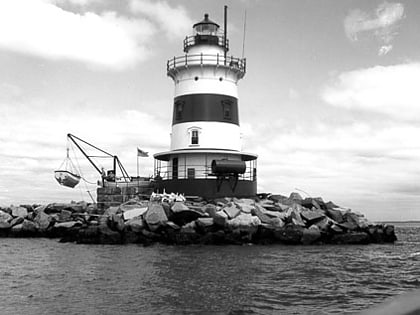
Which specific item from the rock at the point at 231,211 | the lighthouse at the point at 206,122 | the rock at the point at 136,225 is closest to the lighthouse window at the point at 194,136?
the lighthouse at the point at 206,122

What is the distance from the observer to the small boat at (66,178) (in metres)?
32.2

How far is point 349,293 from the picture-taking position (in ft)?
36.8

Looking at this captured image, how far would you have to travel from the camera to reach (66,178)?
3231 cm

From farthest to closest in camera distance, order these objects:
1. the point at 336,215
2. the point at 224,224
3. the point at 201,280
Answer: the point at 336,215 → the point at 224,224 → the point at 201,280

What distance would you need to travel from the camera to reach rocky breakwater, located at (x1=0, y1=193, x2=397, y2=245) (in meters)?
22.3

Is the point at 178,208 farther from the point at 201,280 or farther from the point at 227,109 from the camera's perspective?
the point at 201,280

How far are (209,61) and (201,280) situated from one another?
63.1 feet

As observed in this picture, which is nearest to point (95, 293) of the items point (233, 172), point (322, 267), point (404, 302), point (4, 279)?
point (4, 279)

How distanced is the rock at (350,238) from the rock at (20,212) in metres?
17.9

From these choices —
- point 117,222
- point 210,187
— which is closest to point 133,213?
point 117,222

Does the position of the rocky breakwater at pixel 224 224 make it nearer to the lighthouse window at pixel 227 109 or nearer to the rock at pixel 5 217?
the rock at pixel 5 217

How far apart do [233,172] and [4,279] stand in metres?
16.1

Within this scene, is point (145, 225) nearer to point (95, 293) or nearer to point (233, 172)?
point (233, 172)

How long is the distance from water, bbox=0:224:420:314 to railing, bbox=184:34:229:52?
557 inches
